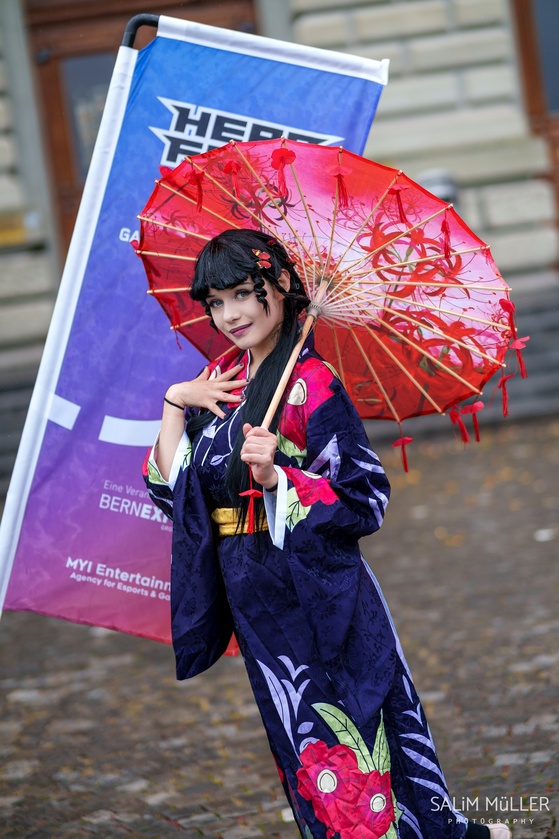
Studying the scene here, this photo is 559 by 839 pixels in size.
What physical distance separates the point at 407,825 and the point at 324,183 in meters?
1.61

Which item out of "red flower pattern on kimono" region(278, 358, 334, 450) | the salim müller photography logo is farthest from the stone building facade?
"red flower pattern on kimono" region(278, 358, 334, 450)

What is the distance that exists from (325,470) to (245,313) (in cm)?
43

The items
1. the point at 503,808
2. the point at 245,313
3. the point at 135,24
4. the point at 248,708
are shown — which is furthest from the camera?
the point at 248,708

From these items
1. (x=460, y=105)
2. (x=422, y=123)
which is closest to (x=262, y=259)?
(x=422, y=123)

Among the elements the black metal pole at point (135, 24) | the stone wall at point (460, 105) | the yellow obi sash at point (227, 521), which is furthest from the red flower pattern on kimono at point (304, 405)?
the stone wall at point (460, 105)

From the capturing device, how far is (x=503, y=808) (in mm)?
3580

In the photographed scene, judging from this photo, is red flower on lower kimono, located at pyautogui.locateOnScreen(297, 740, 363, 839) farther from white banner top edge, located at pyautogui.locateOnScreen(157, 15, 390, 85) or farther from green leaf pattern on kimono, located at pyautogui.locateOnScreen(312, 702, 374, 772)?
white banner top edge, located at pyautogui.locateOnScreen(157, 15, 390, 85)

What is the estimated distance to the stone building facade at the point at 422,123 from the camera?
418 inches

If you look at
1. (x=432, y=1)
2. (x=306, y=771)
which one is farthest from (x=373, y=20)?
(x=306, y=771)

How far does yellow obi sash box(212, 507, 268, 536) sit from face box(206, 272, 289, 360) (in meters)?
0.41

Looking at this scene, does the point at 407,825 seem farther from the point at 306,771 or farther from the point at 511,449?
the point at 511,449

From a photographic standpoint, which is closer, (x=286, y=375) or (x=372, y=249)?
(x=286, y=375)

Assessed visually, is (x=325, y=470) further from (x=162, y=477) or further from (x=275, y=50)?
(x=275, y=50)

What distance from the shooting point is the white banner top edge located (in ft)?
11.4
